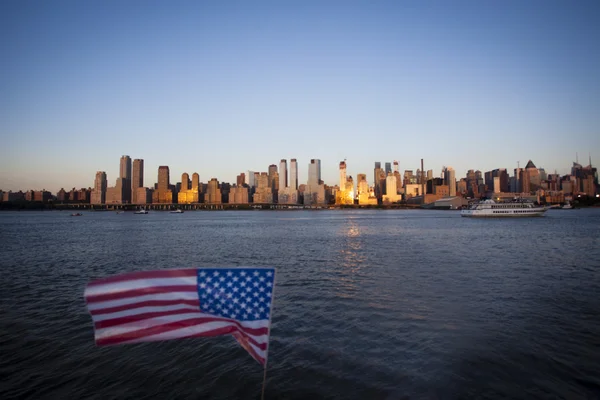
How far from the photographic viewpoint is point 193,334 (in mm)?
5641

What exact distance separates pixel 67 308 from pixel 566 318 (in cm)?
2078

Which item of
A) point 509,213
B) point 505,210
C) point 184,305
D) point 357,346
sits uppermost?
point 184,305

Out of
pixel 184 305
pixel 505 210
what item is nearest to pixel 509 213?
pixel 505 210

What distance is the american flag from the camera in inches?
216

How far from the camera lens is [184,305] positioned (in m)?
5.81

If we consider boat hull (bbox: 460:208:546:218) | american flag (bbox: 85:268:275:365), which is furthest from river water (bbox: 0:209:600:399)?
boat hull (bbox: 460:208:546:218)

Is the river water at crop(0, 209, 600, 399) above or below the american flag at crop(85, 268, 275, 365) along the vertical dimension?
below

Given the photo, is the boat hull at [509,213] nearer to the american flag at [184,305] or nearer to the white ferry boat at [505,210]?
the white ferry boat at [505,210]

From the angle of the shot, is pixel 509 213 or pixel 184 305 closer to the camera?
pixel 184 305

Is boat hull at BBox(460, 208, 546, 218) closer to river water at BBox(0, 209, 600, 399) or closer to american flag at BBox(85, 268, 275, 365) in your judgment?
river water at BBox(0, 209, 600, 399)

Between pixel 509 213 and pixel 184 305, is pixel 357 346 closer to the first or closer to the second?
pixel 184 305

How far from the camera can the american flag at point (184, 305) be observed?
5.48 meters

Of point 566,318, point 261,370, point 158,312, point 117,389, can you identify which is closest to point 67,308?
point 117,389

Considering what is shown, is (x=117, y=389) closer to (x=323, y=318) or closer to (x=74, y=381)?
(x=74, y=381)
